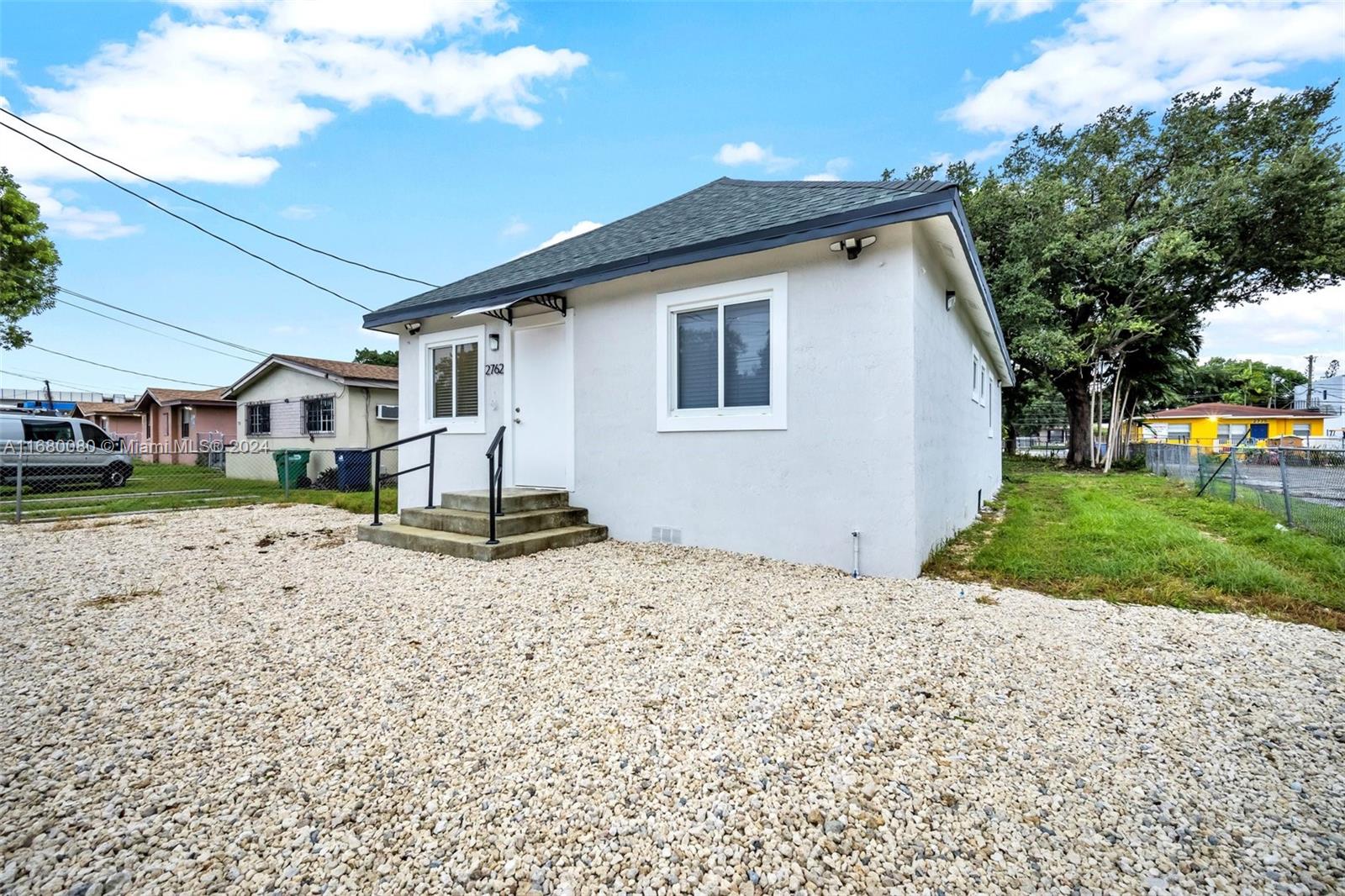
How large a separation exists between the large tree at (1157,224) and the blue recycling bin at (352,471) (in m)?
18.2

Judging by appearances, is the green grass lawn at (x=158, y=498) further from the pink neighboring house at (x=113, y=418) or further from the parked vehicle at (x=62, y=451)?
the pink neighboring house at (x=113, y=418)

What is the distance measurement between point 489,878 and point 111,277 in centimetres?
2855

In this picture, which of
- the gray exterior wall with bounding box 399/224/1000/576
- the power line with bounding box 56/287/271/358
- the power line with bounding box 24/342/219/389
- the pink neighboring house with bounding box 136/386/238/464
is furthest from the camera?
the power line with bounding box 24/342/219/389

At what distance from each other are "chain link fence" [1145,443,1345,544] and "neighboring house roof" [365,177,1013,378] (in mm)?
3928

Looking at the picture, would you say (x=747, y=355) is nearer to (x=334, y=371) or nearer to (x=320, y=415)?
(x=334, y=371)

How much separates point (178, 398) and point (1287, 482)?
29.9 metres

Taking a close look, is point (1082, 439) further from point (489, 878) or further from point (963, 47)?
point (489, 878)

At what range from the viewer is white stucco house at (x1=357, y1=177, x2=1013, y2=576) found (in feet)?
15.1

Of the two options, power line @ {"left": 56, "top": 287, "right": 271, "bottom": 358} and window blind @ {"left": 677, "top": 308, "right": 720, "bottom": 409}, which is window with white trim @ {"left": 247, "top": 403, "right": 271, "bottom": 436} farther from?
window blind @ {"left": 677, "top": 308, "right": 720, "bottom": 409}

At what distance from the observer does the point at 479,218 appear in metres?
13.9

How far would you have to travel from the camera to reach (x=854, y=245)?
4613mm

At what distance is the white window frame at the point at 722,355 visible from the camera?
505 cm

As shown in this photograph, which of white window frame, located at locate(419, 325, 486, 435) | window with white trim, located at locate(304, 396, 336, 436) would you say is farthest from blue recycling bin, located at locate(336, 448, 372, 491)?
white window frame, located at locate(419, 325, 486, 435)

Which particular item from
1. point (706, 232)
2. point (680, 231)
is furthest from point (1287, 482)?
point (680, 231)
